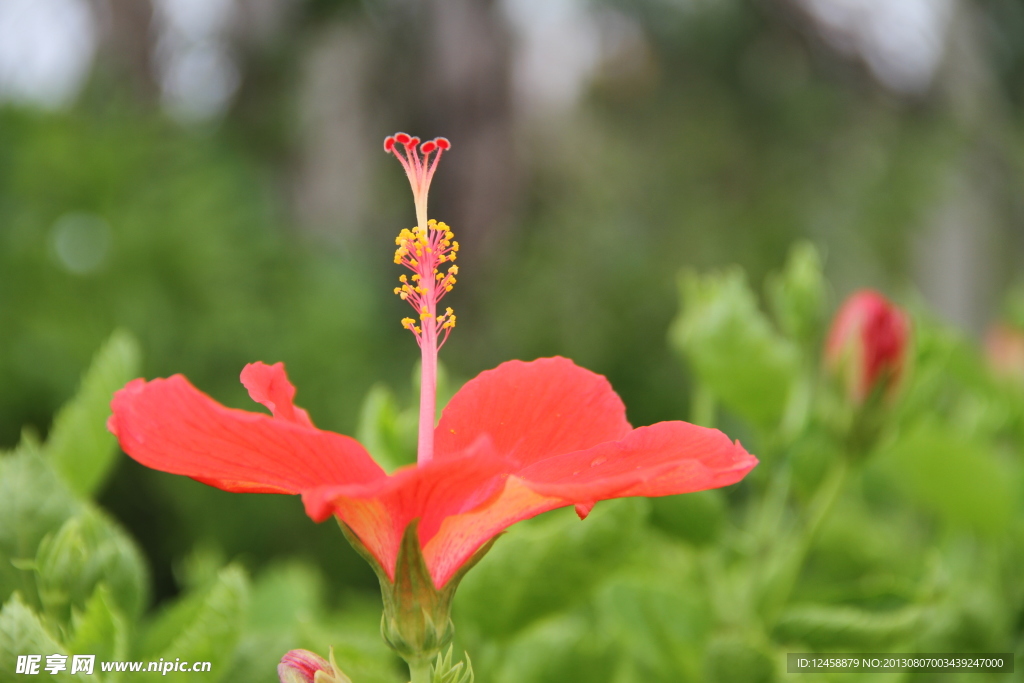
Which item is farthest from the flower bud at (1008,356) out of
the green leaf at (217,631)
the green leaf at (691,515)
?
the green leaf at (217,631)

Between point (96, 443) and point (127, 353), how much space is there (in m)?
0.06

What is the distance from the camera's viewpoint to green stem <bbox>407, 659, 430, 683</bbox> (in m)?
0.39

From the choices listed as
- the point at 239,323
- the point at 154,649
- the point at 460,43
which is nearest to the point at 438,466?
the point at 154,649

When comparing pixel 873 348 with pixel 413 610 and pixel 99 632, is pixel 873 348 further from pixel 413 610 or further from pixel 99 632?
pixel 99 632

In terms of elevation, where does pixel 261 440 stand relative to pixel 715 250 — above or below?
below

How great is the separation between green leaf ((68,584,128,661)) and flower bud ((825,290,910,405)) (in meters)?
0.51

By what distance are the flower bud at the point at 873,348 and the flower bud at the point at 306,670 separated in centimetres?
45

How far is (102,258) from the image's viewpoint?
182 cm

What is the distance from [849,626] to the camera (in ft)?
Result: 1.79

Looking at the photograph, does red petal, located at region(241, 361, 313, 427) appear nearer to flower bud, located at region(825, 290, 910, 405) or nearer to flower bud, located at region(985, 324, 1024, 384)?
flower bud, located at region(825, 290, 910, 405)

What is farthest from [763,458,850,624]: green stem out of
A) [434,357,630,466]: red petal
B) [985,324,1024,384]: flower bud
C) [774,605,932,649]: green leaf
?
[985,324,1024,384]: flower bud

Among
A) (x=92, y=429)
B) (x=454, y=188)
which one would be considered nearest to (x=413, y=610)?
(x=92, y=429)

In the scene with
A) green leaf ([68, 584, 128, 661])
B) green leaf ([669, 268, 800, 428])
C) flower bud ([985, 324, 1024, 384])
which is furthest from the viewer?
flower bud ([985, 324, 1024, 384])

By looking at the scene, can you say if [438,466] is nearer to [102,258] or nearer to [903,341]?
[903,341]
